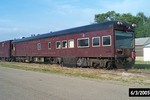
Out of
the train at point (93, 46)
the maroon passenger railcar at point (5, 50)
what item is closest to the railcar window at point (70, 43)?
the train at point (93, 46)

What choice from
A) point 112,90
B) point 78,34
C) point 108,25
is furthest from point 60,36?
point 112,90

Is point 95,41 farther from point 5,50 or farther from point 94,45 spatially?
point 5,50

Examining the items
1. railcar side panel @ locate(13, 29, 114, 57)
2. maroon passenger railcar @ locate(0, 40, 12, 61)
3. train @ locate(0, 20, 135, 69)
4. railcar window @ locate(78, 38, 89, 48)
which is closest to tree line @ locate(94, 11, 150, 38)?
maroon passenger railcar @ locate(0, 40, 12, 61)

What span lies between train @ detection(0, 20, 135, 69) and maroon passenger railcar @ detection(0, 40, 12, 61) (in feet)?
46.5

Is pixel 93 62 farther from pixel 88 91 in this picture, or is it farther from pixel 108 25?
pixel 88 91

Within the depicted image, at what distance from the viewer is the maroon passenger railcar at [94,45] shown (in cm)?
1948

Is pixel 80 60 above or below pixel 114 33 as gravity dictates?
below

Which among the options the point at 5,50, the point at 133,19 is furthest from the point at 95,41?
the point at 133,19

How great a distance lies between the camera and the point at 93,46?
831 inches

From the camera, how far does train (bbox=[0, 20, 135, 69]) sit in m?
19.5

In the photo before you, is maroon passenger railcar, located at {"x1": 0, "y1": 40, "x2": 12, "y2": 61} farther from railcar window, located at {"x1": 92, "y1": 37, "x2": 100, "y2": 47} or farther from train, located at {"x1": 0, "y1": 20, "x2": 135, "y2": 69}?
railcar window, located at {"x1": 92, "y1": 37, "x2": 100, "y2": 47}

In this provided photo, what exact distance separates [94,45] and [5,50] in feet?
89.9

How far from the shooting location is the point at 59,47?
26.3 meters

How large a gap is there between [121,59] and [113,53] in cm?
97
